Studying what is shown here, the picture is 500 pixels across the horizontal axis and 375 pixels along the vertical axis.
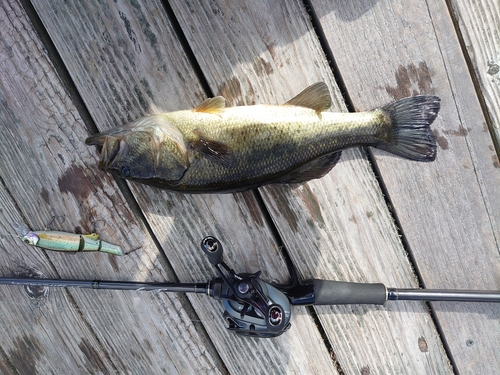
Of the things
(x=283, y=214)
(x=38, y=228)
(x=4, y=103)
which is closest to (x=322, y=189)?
(x=283, y=214)

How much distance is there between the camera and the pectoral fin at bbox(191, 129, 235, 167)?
65.8 inches

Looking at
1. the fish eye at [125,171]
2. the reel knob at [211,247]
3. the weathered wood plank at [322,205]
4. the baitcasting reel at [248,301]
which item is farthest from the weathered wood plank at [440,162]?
the fish eye at [125,171]

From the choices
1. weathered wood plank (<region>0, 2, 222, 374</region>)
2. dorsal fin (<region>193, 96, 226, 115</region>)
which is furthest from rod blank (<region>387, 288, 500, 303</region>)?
dorsal fin (<region>193, 96, 226, 115</region>)

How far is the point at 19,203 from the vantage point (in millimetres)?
2094

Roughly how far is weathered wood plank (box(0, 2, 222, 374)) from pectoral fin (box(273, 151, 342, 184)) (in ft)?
3.03

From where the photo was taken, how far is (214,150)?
1669 mm

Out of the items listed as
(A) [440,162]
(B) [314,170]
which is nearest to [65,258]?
(B) [314,170]

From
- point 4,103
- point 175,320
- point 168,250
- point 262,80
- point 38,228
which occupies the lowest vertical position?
point 175,320

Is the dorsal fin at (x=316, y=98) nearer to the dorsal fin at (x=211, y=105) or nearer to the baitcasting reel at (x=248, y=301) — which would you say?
the dorsal fin at (x=211, y=105)

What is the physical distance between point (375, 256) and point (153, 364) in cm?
150

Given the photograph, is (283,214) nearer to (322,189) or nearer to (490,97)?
(322,189)

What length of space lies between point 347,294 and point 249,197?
766mm

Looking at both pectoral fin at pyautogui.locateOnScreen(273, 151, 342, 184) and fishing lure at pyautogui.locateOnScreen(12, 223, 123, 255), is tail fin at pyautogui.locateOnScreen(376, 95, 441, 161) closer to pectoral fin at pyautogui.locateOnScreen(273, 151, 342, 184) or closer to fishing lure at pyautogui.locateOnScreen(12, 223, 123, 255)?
pectoral fin at pyautogui.locateOnScreen(273, 151, 342, 184)

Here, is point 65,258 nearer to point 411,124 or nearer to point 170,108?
point 170,108
